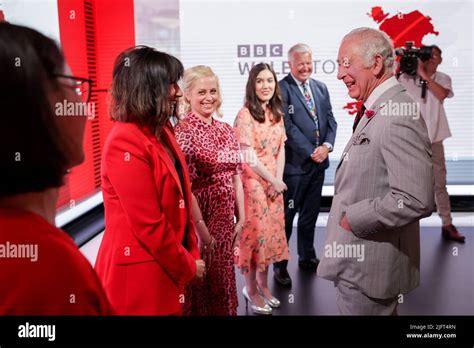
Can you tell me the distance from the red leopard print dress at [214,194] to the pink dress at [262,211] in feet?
0.76

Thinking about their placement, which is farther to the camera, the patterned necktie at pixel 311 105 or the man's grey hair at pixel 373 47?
Answer: the patterned necktie at pixel 311 105

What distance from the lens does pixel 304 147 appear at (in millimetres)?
2670

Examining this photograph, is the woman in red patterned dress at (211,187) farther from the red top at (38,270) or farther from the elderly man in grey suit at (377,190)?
the red top at (38,270)

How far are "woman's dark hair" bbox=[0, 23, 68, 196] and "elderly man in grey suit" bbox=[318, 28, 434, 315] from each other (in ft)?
3.64

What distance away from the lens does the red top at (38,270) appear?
2.48 ft

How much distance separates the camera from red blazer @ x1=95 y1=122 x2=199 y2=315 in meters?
1.71

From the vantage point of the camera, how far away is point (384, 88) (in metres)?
1.71

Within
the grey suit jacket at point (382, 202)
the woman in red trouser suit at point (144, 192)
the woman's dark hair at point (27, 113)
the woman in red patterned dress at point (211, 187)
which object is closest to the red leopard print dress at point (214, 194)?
the woman in red patterned dress at point (211, 187)

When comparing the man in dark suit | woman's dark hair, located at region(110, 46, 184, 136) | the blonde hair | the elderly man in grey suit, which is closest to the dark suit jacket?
the man in dark suit

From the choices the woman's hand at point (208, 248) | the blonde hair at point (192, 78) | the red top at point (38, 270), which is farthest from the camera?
the woman's hand at point (208, 248)

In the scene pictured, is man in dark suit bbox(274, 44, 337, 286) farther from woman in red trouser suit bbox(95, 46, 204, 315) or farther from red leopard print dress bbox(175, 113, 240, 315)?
woman in red trouser suit bbox(95, 46, 204, 315)

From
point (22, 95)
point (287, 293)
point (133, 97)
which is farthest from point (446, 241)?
point (22, 95)

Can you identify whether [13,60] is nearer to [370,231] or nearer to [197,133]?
[370,231]

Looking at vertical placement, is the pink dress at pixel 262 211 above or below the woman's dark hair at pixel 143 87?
below
